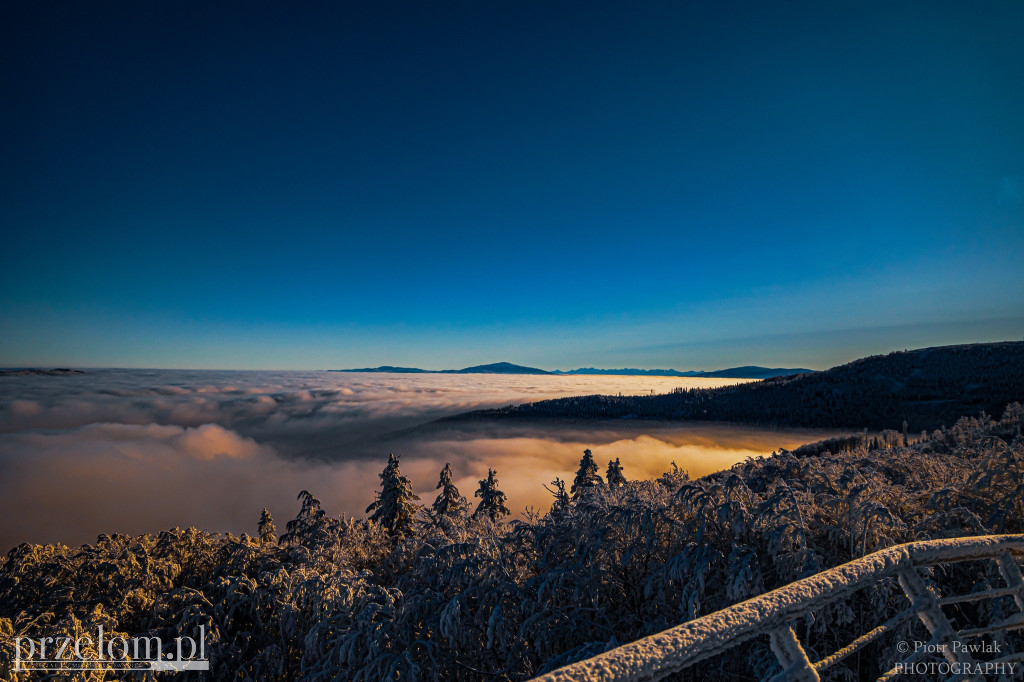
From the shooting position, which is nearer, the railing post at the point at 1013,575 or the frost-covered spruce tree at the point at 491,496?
the railing post at the point at 1013,575

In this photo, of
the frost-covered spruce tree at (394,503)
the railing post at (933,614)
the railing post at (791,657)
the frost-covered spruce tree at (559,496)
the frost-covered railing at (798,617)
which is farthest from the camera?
the frost-covered spruce tree at (394,503)

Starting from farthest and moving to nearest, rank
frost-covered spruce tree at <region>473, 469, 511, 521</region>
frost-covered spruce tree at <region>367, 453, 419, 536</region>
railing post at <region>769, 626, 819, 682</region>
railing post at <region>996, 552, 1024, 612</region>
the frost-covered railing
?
frost-covered spruce tree at <region>473, 469, 511, 521</region>
frost-covered spruce tree at <region>367, 453, 419, 536</region>
railing post at <region>996, 552, 1024, 612</region>
railing post at <region>769, 626, 819, 682</region>
the frost-covered railing

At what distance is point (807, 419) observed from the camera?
6216 inches

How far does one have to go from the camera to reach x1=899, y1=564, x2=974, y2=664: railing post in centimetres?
195

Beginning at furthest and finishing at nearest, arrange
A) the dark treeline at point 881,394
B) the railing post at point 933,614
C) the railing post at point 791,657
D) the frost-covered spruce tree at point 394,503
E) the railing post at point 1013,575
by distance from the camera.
Answer: the dark treeline at point 881,394
the frost-covered spruce tree at point 394,503
the railing post at point 1013,575
the railing post at point 933,614
the railing post at point 791,657

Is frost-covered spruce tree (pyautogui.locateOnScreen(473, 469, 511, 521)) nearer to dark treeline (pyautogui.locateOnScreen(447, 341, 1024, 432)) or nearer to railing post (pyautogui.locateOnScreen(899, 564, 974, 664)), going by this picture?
railing post (pyautogui.locateOnScreen(899, 564, 974, 664))

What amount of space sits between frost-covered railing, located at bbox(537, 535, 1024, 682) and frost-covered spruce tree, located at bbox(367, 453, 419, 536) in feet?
80.5

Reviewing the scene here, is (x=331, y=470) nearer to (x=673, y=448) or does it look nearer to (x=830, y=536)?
(x=673, y=448)

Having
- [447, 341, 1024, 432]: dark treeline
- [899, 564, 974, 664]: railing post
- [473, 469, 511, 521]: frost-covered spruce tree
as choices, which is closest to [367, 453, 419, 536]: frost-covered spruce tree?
[473, 469, 511, 521]: frost-covered spruce tree

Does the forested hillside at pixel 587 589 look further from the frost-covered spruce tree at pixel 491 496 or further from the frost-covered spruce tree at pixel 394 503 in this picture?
the frost-covered spruce tree at pixel 491 496

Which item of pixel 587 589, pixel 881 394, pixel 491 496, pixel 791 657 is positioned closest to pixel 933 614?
pixel 791 657

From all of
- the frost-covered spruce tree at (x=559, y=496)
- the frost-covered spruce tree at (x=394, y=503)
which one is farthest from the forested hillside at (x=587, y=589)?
the frost-covered spruce tree at (x=394, y=503)

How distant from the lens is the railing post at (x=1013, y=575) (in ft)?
6.89

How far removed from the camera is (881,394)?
531 ft
